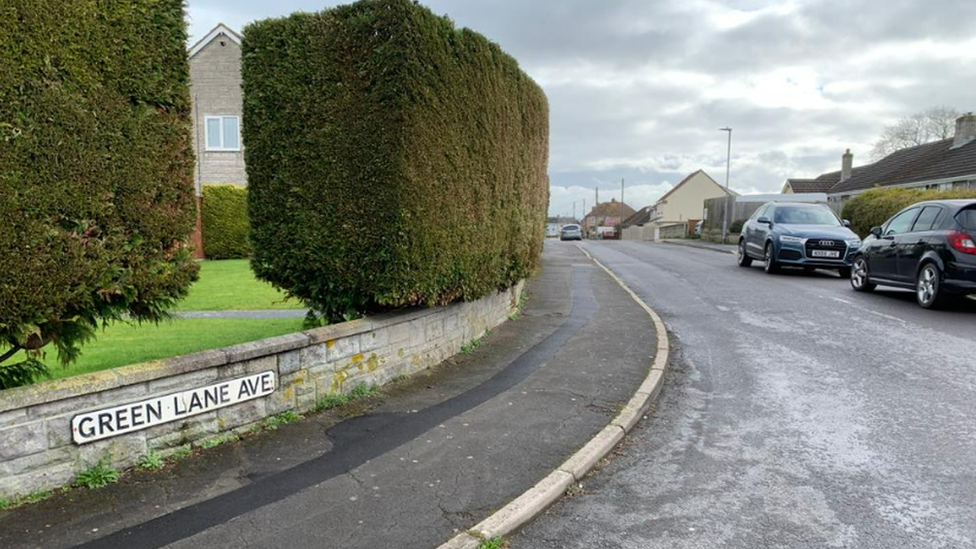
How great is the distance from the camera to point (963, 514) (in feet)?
10.8

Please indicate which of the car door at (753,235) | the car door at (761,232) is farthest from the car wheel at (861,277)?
the car door at (753,235)

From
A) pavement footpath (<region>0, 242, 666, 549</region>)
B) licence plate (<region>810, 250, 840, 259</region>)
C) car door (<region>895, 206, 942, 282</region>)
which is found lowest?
pavement footpath (<region>0, 242, 666, 549</region>)

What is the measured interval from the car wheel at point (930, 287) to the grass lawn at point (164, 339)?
953cm

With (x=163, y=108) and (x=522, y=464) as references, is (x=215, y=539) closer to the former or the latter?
(x=522, y=464)

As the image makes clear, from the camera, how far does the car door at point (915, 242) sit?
31.6ft

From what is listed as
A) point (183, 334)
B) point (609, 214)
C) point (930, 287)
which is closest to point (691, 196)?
point (609, 214)

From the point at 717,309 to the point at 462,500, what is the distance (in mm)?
7690

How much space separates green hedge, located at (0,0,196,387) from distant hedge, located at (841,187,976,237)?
778 inches

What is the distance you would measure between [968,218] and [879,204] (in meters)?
12.4

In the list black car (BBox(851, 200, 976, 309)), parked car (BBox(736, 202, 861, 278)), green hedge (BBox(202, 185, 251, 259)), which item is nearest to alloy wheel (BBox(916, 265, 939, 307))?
black car (BBox(851, 200, 976, 309))

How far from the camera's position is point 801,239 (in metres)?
13.8

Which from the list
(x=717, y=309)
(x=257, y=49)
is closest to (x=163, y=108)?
(x=257, y=49)

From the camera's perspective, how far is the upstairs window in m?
26.2

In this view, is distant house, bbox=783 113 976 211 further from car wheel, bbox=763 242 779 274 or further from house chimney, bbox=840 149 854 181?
car wheel, bbox=763 242 779 274
